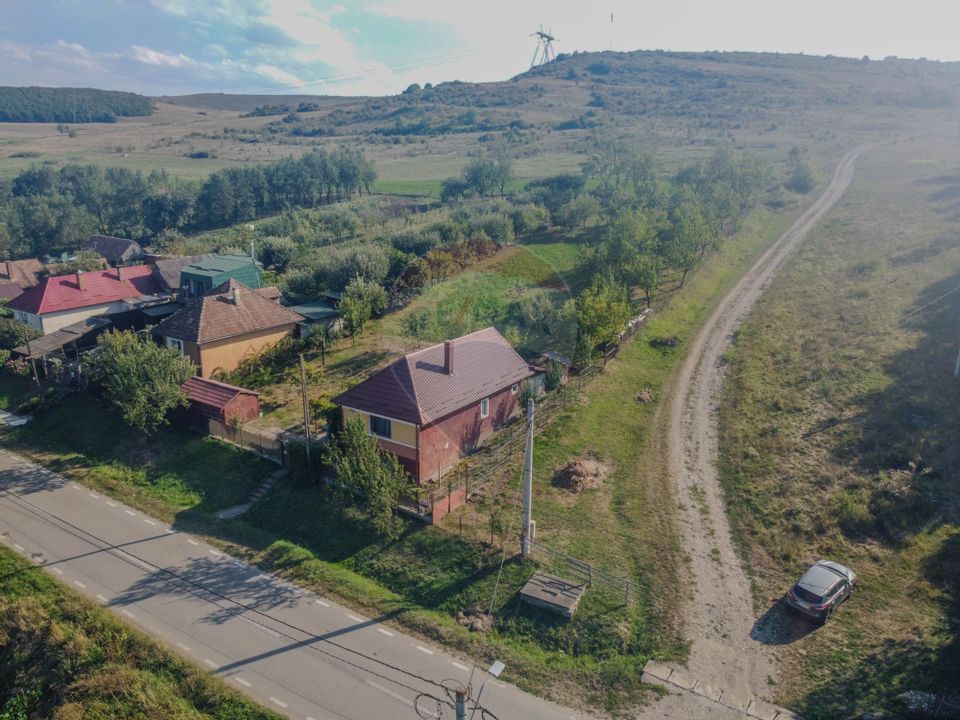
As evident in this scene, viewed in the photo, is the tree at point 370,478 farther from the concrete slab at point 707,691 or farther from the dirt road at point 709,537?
the concrete slab at point 707,691

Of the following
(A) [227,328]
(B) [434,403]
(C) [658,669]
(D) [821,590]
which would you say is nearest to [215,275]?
(A) [227,328]

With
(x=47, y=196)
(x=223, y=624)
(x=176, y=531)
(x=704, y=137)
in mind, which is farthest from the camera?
(x=704, y=137)

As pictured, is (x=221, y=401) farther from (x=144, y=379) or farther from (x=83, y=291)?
(x=83, y=291)

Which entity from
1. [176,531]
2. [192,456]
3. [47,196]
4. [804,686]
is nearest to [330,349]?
[192,456]

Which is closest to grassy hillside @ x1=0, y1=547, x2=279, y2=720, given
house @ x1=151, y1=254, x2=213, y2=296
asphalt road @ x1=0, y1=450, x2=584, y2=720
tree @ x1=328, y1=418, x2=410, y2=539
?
asphalt road @ x1=0, y1=450, x2=584, y2=720

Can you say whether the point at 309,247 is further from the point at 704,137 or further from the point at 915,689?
the point at 704,137

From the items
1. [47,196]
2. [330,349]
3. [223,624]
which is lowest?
[223,624]

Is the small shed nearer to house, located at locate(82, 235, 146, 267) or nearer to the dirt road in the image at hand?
the dirt road

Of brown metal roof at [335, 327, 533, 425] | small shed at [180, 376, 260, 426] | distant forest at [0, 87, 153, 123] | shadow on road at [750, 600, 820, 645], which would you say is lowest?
shadow on road at [750, 600, 820, 645]
